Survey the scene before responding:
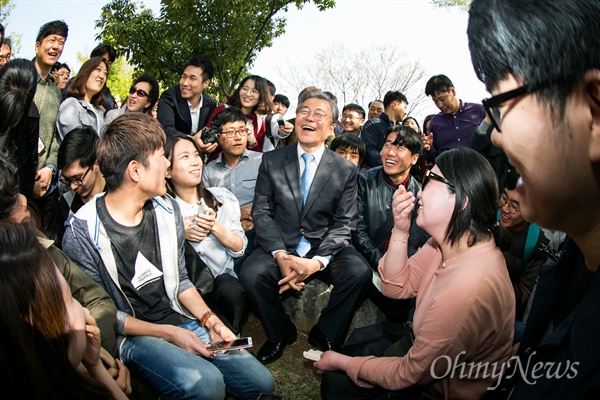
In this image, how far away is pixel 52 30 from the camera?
4.51m

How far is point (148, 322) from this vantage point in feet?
8.34

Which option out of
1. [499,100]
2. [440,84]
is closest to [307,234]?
[499,100]

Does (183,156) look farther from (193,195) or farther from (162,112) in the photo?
(162,112)

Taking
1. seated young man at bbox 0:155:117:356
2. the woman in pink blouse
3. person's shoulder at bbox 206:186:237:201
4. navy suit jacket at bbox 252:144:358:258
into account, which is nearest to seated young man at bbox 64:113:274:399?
seated young man at bbox 0:155:117:356

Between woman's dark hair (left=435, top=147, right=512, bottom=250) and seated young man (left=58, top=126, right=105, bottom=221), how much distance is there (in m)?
2.81

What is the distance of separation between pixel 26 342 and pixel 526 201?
1613 mm

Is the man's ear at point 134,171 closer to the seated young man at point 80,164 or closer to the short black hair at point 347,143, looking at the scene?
the seated young man at point 80,164

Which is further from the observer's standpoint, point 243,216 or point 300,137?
point 243,216

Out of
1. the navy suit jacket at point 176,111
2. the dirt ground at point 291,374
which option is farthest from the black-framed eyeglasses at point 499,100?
the navy suit jacket at point 176,111

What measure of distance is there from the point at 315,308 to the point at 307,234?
0.68 m

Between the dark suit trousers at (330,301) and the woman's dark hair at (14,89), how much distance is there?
205cm

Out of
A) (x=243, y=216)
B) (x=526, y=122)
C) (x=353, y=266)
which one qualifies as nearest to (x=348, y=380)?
(x=353, y=266)

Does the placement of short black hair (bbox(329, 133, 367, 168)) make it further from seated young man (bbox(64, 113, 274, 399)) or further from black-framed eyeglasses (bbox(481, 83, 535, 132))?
black-framed eyeglasses (bbox(481, 83, 535, 132))

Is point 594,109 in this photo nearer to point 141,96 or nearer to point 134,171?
point 134,171
